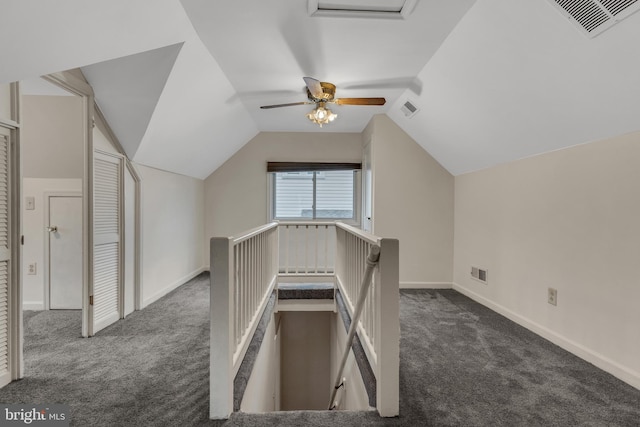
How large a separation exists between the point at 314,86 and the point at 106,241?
2223mm

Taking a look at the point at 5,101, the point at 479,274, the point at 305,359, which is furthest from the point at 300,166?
the point at 5,101

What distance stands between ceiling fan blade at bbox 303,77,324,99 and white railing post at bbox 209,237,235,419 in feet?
5.09

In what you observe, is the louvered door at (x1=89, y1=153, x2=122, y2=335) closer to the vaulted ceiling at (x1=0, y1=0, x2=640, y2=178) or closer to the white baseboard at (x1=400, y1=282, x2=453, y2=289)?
the vaulted ceiling at (x1=0, y1=0, x2=640, y2=178)

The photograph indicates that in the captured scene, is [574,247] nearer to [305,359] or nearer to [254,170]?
[305,359]

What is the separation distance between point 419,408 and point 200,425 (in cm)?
109

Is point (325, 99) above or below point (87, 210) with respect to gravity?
above

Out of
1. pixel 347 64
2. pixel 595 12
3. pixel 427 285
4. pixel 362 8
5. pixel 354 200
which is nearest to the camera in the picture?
pixel 595 12

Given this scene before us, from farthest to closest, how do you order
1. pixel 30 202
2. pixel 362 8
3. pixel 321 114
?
pixel 30 202 < pixel 321 114 < pixel 362 8

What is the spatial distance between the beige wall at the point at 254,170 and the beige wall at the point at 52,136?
76.0 inches

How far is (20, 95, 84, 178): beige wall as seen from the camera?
298cm

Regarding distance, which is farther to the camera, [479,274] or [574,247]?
[479,274]

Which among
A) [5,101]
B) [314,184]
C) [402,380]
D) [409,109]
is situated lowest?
[402,380]

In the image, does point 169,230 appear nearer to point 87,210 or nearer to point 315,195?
point 87,210

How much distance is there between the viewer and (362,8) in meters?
1.96
